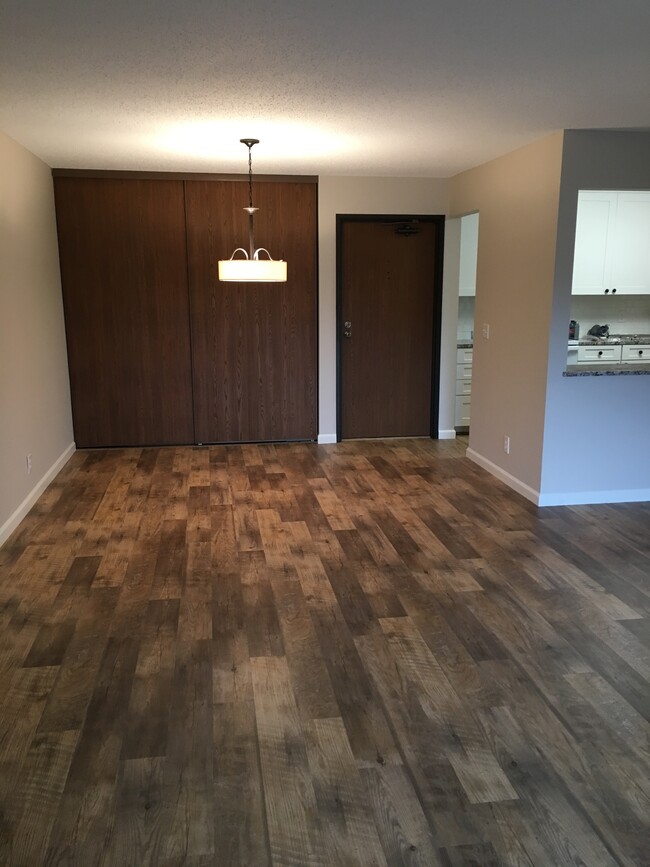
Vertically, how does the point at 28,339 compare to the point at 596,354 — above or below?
above

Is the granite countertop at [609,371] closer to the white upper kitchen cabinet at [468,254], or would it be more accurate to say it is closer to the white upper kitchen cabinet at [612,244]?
the white upper kitchen cabinet at [612,244]

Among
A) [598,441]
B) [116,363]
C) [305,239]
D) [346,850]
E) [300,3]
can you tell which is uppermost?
[300,3]

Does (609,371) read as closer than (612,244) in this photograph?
Yes

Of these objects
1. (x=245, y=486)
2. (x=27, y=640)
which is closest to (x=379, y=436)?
(x=245, y=486)

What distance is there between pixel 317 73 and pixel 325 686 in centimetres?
255

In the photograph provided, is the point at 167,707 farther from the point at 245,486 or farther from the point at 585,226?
the point at 585,226

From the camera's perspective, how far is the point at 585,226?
5758 mm

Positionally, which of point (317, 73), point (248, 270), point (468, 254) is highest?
point (317, 73)

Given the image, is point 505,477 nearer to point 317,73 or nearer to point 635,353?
point 635,353

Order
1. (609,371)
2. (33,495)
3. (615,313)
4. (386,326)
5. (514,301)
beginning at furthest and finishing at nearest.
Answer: (615,313) → (386,326) → (514,301) → (33,495) → (609,371)

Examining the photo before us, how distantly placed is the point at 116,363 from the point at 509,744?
4813mm

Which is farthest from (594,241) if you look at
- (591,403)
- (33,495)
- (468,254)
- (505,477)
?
(33,495)

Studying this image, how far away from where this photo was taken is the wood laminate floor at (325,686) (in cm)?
180

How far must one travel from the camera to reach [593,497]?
4.55 metres
